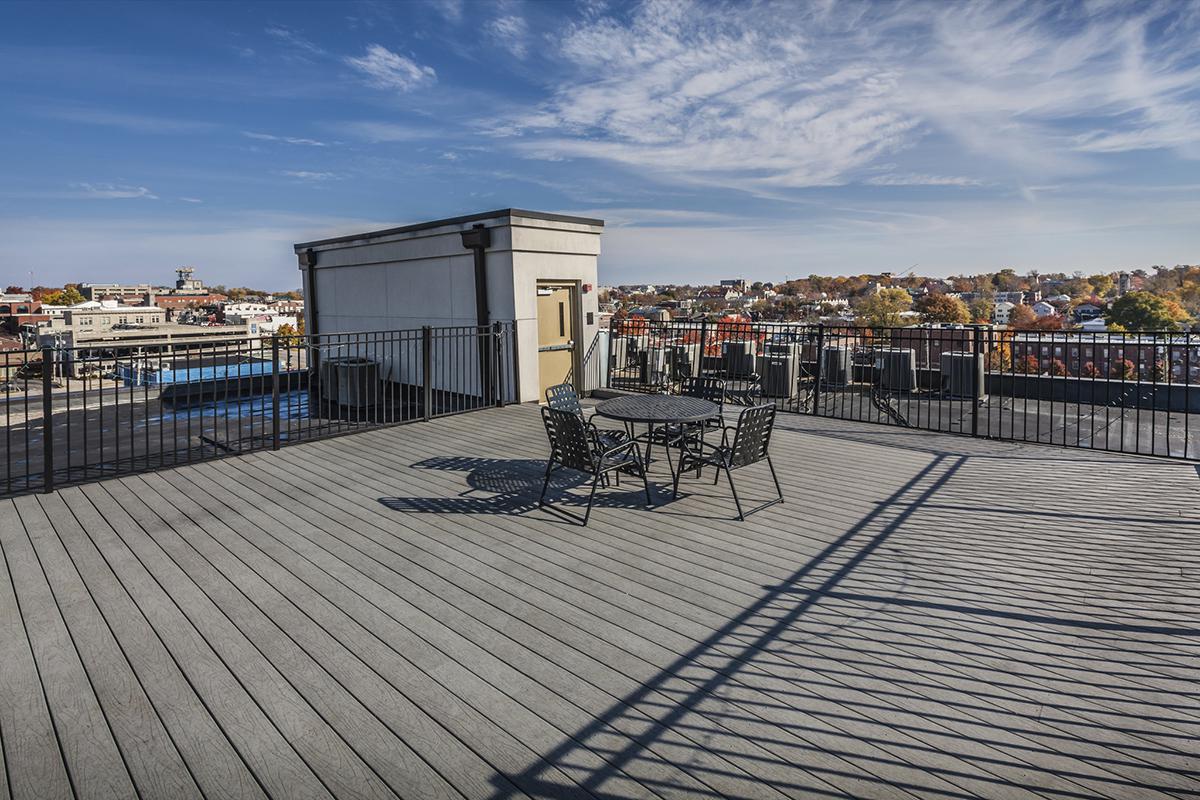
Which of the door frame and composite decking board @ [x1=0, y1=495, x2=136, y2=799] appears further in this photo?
the door frame

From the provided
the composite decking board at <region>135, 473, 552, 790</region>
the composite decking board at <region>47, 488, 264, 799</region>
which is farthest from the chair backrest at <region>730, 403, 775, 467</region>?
the composite decking board at <region>47, 488, 264, 799</region>

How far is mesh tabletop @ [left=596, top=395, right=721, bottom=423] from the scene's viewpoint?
16.1 feet

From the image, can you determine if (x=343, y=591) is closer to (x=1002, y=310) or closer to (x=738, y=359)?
(x=738, y=359)

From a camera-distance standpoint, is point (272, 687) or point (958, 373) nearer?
point (272, 687)

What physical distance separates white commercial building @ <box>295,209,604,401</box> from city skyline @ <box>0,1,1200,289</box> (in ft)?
3.86

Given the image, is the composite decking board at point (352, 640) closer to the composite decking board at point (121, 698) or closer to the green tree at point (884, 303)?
the composite decking board at point (121, 698)

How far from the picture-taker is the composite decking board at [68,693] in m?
1.98

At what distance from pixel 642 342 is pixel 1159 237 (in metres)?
60.0

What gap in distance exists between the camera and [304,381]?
15.5 metres

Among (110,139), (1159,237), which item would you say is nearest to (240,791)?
(110,139)

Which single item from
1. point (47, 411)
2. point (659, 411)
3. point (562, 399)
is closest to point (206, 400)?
point (47, 411)

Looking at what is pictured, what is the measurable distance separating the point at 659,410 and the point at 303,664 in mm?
3320

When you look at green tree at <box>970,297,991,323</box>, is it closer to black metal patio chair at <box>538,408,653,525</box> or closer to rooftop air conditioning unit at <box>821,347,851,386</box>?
rooftop air conditioning unit at <box>821,347,851,386</box>

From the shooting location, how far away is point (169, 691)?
96.0 inches
